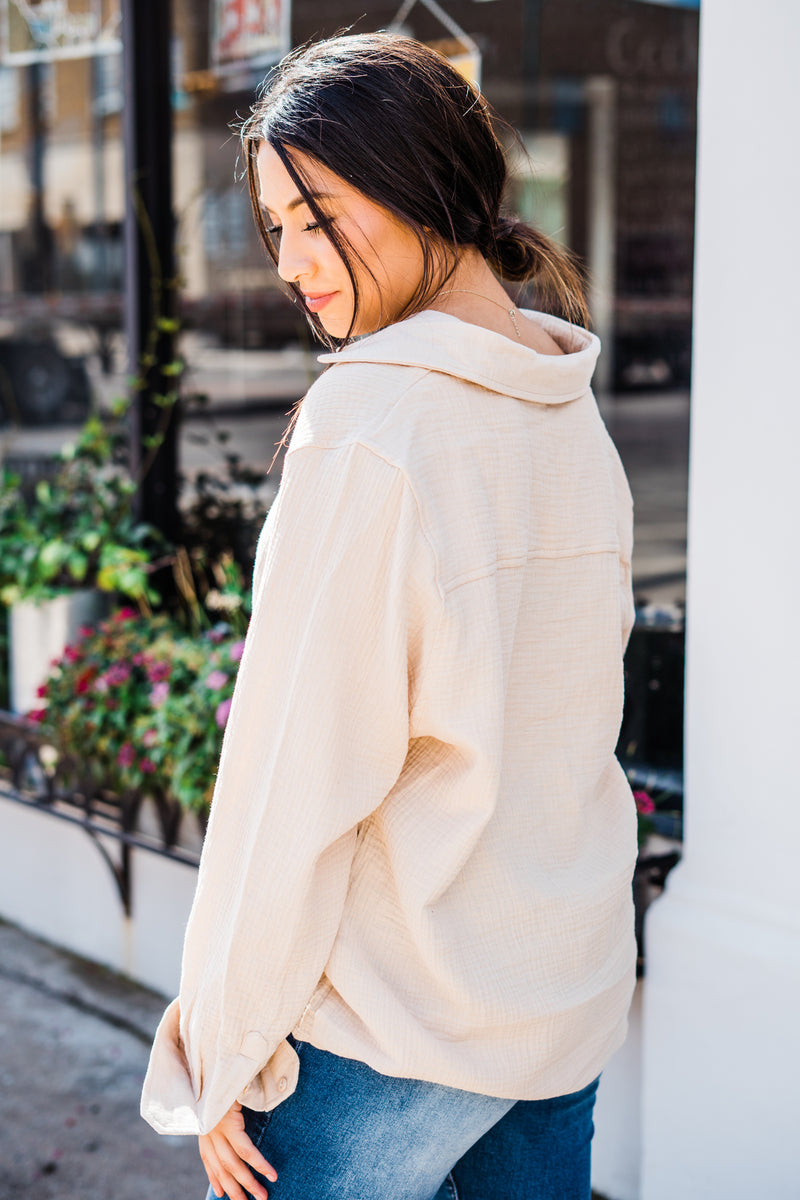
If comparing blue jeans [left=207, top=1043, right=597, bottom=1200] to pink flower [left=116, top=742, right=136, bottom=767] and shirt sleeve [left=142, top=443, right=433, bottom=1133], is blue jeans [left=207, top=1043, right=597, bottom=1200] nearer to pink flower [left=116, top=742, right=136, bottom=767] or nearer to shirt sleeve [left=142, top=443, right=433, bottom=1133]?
shirt sleeve [left=142, top=443, right=433, bottom=1133]

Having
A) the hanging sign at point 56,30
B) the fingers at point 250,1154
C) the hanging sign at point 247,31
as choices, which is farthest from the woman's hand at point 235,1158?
the hanging sign at point 56,30

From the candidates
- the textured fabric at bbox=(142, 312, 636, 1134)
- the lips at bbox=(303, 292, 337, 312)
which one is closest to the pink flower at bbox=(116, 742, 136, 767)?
the textured fabric at bbox=(142, 312, 636, 1134)

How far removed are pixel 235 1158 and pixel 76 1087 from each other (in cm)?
192

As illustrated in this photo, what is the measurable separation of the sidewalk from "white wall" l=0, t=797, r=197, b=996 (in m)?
0.06

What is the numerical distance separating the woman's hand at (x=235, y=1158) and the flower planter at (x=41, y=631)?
2.50 m

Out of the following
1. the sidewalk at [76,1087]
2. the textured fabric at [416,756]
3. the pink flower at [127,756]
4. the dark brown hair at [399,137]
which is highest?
the dark brown hair at [399,137]

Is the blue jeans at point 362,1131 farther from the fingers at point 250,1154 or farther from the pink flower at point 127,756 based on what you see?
the pink flower at point 127,756

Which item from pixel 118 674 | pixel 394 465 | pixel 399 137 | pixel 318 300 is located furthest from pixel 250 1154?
pixel 118 674

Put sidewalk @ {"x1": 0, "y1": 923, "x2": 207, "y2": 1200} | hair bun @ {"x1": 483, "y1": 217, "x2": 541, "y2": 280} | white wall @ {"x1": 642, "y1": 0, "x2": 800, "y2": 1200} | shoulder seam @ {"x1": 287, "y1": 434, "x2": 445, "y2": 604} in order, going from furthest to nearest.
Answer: sidewalk @ {"x1": 0, "y1": 923, "x2": 207, "y2": 1200} → white wall @ {"x1": 642, "y1": 0, "x2": 800, "y2": 1200} → hair bun @ {"x1": 483, "y1": 217, "x2": 541, "y2": 280} → shoulder seam @ {"x1": 287, "y1": 434, "x2": 445, "y2": 604}

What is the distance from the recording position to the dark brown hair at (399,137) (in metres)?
1.07

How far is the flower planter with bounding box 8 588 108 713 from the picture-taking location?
11.5 feet

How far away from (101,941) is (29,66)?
309 centimetres

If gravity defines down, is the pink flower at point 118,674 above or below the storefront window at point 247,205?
below

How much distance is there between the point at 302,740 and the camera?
983 millimetres
